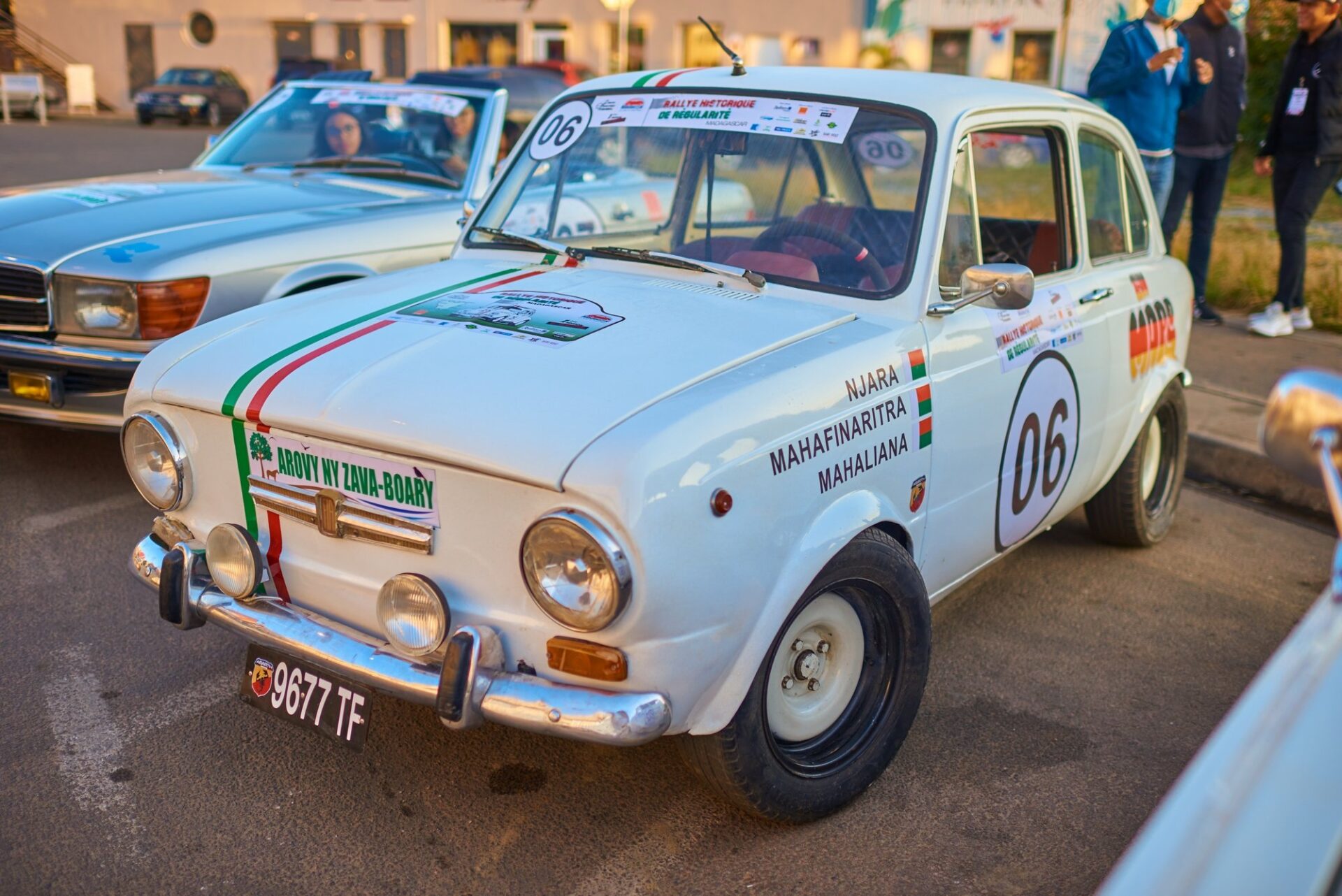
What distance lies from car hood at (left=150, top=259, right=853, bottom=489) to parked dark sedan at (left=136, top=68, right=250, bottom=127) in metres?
30.2

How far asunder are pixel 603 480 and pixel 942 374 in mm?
1221

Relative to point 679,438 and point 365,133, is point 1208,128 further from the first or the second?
point 679,438

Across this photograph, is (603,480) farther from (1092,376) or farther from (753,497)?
(1092,376)

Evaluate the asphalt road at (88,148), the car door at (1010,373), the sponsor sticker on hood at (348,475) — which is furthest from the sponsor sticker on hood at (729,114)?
the asphalt road at (88,148)

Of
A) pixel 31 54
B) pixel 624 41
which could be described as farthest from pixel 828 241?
pixel 31 54

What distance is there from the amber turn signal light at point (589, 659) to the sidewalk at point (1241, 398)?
136 inches

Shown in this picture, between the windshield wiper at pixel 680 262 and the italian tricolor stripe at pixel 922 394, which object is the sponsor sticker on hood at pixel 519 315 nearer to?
the windshield wiper at pixel 680 262

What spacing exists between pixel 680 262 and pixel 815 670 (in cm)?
124

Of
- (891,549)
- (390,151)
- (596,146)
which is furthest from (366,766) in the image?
(390,151)

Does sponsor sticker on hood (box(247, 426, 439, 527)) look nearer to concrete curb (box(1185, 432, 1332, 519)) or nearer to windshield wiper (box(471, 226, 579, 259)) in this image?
windshield wiper (box(471, 226, 579, 259))

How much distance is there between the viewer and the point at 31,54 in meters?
38.1

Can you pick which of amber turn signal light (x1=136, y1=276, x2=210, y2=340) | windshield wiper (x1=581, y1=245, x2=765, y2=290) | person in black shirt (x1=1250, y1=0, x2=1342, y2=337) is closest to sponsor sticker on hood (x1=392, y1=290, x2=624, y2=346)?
windshield wiper (x1=581, y1=245, x2=765, y2=290)

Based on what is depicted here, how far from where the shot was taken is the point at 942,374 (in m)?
3.12

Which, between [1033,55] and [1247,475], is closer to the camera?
[1247,475]
